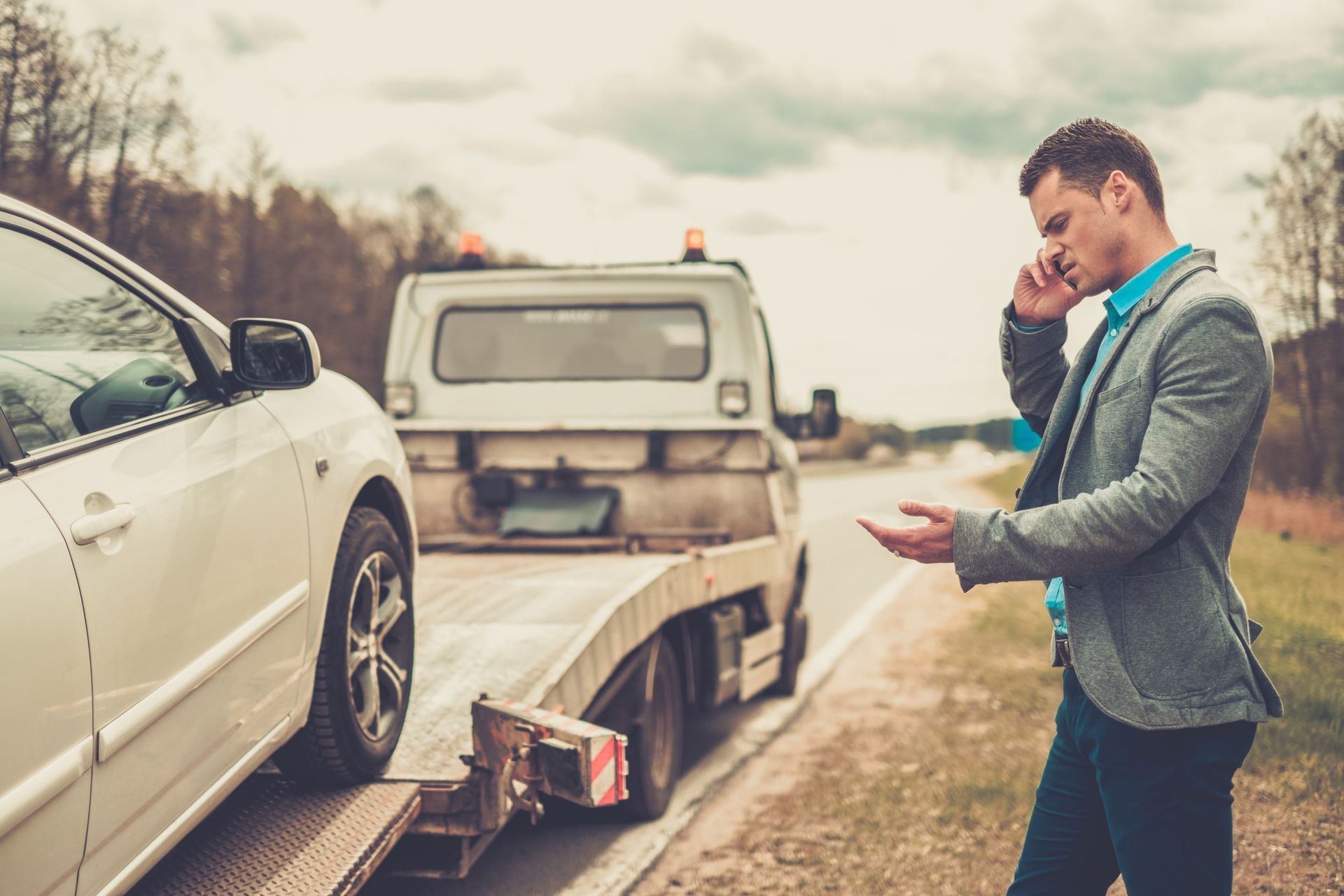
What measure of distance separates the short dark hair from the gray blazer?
0.61 feet

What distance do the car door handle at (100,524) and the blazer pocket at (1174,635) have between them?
6.32 ft

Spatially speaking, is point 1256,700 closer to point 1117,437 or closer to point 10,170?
point 1117,437

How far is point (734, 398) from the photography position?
24.5 feet

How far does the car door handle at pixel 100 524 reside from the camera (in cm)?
222

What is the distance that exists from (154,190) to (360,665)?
61.1 ft

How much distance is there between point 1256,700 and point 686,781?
4136 millimetres

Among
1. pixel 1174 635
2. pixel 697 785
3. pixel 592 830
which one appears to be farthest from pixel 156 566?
pixel 697 785

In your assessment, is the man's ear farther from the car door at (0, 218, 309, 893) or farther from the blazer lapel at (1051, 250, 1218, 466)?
the car door at (0, 218, 309, 893)

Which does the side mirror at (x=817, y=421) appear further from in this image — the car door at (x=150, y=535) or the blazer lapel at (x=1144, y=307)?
the blazer lapel at (x=1144, y=307)

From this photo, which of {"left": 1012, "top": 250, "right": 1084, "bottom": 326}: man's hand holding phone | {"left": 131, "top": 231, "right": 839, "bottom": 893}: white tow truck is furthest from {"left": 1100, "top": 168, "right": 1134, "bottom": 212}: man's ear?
{"left": 131, "top": 231, "right": 839, "bottom": 893}: white tow truck

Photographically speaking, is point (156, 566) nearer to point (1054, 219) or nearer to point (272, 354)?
point (272, 354)

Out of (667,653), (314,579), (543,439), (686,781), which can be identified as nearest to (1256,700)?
(314,579)

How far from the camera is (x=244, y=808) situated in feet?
11.0

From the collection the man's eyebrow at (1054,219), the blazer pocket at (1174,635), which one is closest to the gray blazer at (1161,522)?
the blazer pocket at (1174,635)
